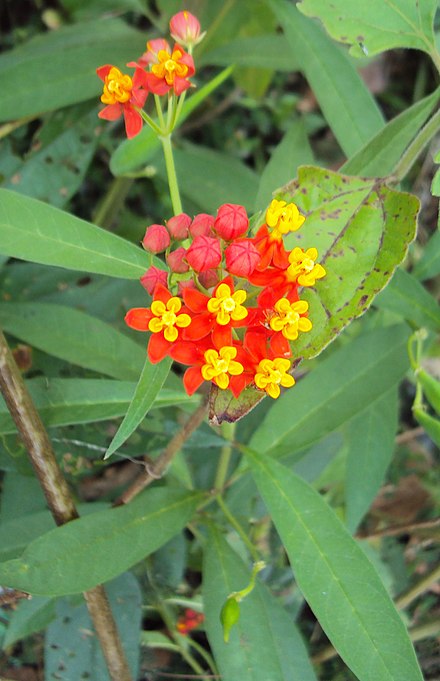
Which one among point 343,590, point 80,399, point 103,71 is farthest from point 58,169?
point 343,590

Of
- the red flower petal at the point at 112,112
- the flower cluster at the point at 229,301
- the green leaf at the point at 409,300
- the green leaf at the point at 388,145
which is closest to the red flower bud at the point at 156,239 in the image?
the flower cluster at the point at 229,301

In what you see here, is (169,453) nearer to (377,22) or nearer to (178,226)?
(178,226)

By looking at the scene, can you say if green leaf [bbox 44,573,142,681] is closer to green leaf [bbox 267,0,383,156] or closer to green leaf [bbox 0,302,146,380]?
green leaf [bbox 0,302,146,380]

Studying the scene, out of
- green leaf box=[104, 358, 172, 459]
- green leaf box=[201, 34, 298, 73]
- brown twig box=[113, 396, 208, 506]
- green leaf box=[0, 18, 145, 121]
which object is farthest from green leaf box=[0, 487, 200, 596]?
green leaf box=[201, 34, 298, 73]

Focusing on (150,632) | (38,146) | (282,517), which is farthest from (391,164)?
(150,632)

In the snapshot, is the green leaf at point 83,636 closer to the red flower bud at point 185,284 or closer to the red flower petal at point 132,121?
the red flower bud at point 185,284

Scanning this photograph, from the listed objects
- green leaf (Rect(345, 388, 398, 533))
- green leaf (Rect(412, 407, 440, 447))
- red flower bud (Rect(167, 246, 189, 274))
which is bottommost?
green leaf (Rect(345, 388, 398, 533))
